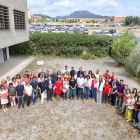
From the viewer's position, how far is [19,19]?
1329 centimetres

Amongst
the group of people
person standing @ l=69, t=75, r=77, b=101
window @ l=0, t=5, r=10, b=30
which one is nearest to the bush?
the group of people

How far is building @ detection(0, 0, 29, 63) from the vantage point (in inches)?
406

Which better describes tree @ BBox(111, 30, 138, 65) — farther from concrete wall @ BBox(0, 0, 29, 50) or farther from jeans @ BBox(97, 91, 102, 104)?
concrete wall @ BBox(0, 0, 29, 50)

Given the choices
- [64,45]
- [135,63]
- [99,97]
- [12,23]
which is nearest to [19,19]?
[12,23]

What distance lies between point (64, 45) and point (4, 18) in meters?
9.29

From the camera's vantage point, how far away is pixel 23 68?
43.8ft

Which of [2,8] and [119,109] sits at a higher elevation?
[2,8]

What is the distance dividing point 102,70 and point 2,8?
30.4ft

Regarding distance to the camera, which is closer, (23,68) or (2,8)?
(2,8)

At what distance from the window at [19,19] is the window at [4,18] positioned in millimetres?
1313

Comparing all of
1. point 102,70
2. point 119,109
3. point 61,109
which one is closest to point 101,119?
point 119,109

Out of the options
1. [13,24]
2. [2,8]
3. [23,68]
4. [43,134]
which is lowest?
[43,134]

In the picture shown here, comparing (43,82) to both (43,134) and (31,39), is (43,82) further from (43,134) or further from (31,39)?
(31,39)

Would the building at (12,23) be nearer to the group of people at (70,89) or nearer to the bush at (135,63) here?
the group of people at (70,89)
